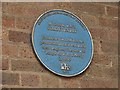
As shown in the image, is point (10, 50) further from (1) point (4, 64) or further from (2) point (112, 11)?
(2) point (112, 11)

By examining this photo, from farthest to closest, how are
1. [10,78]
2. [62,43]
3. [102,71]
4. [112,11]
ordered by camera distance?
[112,11] < [102,71] < [62,43] < [10,78]

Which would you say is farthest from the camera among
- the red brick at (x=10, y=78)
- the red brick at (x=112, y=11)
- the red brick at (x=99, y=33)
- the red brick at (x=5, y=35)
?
the red brick at (x=112, y=11)

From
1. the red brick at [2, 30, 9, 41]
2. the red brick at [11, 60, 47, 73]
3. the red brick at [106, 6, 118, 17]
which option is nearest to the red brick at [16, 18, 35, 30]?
the red brick at [2, 30, 9, 41]

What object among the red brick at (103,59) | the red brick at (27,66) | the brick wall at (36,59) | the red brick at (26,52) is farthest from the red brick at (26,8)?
the red brick at (103,59)

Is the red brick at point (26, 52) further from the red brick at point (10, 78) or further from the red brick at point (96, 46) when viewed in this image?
the red brick at point (96, 46)

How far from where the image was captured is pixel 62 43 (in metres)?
3.86

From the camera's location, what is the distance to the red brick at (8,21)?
12.3 ft

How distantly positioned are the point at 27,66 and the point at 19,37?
0.88 feet

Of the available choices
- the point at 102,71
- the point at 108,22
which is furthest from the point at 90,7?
the point at 102,71

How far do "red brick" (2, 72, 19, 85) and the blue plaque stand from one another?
0.28 meters

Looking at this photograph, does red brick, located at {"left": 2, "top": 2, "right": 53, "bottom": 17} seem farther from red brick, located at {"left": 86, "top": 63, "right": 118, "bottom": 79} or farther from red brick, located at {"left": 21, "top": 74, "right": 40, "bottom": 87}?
red brick, located at {"left": 86, "top": 63, "right": 118, "bottom": 79}

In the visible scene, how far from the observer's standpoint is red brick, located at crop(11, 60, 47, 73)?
11.9 feet

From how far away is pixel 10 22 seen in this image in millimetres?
3754

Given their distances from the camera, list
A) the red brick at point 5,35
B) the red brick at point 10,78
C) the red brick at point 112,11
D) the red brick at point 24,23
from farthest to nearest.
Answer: the red brick at point 112,11
the red brick at point 24,23
the red brick at point 5,35
the red brick at point 10,78
